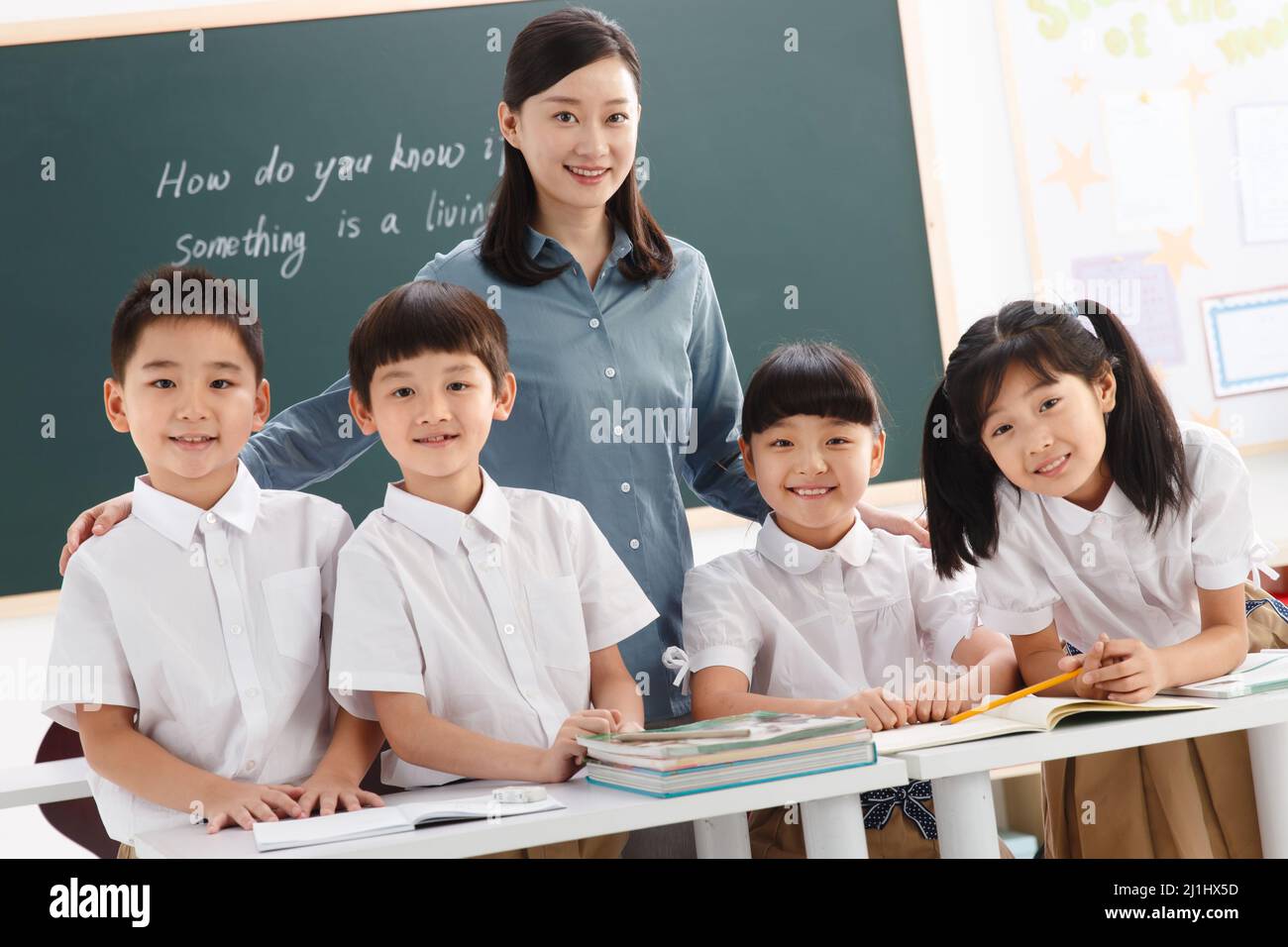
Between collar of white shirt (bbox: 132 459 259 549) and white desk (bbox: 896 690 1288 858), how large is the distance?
2.95 feet

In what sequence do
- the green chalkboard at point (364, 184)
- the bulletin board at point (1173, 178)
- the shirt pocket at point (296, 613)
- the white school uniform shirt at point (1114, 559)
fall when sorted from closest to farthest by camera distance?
the shirt pocket at point (296, 613) < the white school uniform shirt at point (1114, 559) < the green chalkboard at point (364, 184) < the bulletin board at point (1173, 178)

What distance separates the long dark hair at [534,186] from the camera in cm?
187

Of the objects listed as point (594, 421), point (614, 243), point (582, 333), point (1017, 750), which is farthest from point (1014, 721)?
point (614, 243)

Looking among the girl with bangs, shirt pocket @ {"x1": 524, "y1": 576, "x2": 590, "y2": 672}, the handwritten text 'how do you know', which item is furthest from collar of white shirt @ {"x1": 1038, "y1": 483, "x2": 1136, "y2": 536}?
the handwritten text 'how do you know'

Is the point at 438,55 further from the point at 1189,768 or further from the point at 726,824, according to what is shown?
the point at 1189,768

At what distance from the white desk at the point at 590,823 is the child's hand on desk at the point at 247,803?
18 mm

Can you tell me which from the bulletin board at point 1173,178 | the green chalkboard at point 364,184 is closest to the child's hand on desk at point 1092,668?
the green chalkboard at point 364,184

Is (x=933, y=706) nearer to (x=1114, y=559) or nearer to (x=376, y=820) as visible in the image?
(x=1114, y=559)

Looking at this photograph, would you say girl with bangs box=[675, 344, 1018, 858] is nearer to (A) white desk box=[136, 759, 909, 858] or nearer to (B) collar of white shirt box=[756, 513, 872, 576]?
(B) collar of white shirt box=[756, 513, 872, 576]

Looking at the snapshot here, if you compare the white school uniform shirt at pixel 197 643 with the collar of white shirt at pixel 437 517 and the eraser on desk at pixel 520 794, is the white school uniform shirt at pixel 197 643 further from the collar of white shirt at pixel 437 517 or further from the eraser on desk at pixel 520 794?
the eraser on desk at pixel 520 794

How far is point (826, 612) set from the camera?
6.15 ft

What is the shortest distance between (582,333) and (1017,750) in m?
0.97

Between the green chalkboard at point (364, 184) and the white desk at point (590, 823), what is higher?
the green chalkboard at point (364, 184)
